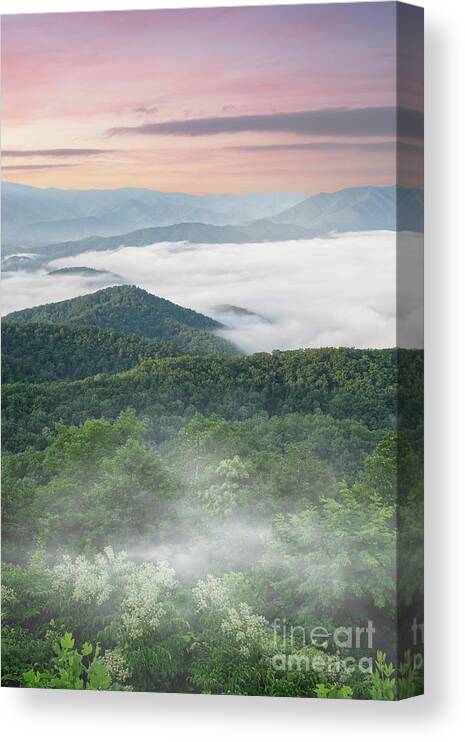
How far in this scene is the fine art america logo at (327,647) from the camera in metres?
11.1

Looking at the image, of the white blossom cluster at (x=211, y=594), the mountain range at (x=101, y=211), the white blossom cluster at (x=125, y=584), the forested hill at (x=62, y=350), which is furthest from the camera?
the forested hill at (x=62, y=350)

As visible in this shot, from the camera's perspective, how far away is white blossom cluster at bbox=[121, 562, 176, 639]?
37.6ft

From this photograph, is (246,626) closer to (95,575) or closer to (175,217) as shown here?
(95,575)

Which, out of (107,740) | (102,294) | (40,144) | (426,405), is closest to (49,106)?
(40,144)

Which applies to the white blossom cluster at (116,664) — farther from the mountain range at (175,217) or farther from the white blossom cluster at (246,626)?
the mountain range at (175,217)

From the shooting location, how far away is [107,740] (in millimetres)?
11727

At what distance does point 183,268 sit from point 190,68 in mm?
1262

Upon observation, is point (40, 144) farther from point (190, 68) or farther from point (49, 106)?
point (190, 68)

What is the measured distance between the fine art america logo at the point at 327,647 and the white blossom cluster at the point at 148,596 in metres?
0.73

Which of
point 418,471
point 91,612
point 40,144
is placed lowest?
point 91,612

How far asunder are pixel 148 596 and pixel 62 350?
67.5 inches

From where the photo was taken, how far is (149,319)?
11734 mm

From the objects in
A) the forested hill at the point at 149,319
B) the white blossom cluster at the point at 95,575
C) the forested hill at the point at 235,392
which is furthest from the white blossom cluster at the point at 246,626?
the forested hill at the point at 149,319

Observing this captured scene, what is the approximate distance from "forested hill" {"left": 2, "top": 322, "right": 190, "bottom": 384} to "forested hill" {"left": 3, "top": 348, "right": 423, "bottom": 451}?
0.08 meters
